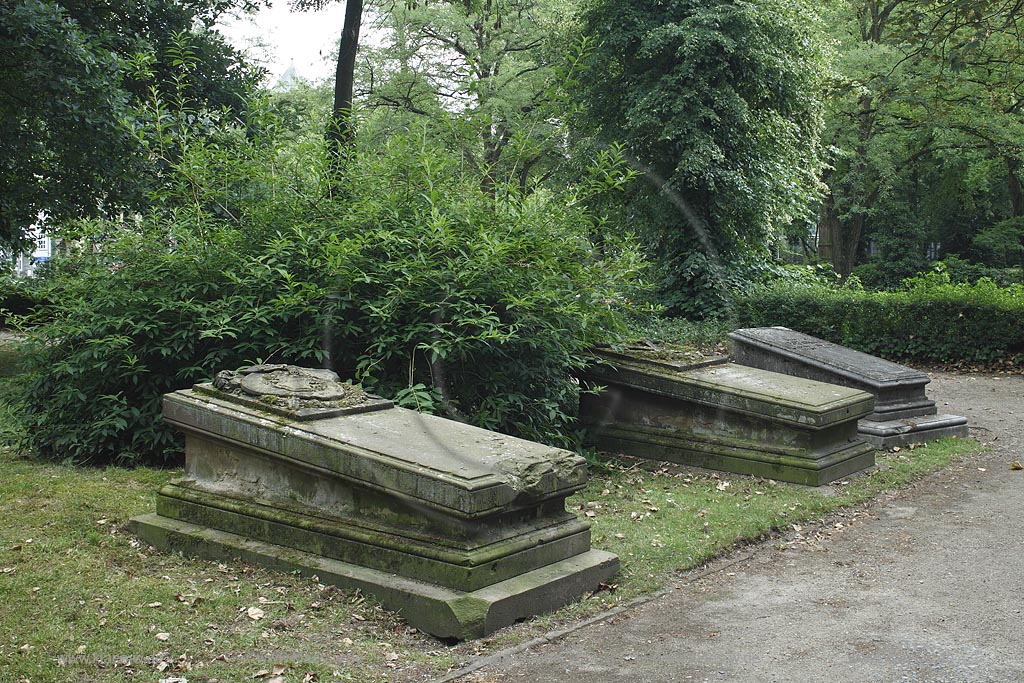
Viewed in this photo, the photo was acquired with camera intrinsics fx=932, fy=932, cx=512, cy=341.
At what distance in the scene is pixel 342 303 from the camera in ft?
23.4

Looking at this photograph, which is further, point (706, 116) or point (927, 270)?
point (927, 270)

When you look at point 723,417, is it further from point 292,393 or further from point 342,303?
point 292,393

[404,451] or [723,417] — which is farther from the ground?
[404,451]

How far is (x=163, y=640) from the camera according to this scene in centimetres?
406

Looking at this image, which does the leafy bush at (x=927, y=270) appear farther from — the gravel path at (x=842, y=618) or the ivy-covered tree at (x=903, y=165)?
the gravel path at (x=842, y=618)

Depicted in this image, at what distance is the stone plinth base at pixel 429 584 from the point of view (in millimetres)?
4289

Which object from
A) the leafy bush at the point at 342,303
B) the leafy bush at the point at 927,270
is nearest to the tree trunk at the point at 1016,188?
the leafy bush at the point at 927,270

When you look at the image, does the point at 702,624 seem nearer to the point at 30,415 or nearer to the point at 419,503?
the point at 419,503

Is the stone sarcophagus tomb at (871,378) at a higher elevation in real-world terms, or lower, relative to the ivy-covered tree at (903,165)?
lower

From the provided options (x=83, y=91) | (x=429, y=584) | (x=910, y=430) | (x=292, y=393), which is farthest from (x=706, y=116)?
(x=429, y=584)

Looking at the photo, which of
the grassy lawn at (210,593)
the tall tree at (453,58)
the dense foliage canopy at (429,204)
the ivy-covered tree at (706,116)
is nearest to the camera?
the grassy lawn at (210,593)

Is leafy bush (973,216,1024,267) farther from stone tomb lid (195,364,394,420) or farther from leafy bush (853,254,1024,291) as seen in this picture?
stone tomb lid (195,364,394,420)

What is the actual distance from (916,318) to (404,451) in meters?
12.9

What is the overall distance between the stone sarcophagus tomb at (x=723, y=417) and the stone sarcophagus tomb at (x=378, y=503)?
2.85 metres
